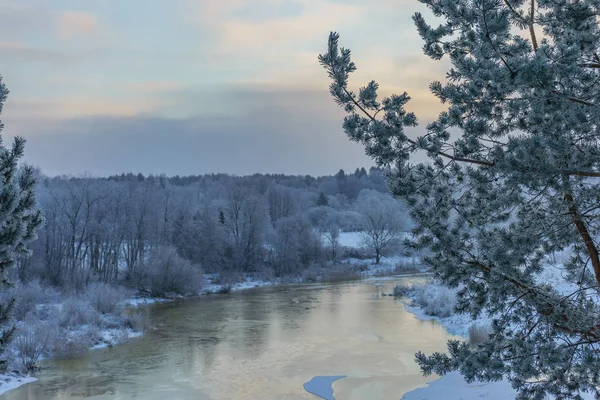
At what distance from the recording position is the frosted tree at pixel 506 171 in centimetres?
405

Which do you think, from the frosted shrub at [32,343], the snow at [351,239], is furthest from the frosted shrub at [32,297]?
the snow at [351,239]

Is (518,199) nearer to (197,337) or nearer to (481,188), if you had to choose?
(481,188)

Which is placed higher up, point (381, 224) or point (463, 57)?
point (463, 57)

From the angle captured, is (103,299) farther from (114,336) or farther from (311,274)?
(311,274)

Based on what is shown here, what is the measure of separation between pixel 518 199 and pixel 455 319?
15.3m

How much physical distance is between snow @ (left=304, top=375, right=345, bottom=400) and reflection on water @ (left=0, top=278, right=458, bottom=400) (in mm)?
194

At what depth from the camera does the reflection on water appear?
38.9 ft

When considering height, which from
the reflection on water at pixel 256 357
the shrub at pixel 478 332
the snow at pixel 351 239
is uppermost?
the snow at pixel 351 239

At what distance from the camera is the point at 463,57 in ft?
15.0

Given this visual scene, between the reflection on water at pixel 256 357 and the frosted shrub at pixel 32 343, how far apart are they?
506mm

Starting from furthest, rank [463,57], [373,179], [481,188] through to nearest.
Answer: [373,179], [481,188], [463,57]

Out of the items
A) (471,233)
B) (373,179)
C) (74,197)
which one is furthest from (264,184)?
(471,233)

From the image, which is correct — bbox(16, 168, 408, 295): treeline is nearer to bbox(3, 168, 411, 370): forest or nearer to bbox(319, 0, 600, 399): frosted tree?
bbox(3, 168, 411, 370): forest

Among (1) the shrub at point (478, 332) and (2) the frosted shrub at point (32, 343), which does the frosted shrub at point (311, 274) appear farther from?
(2) the frosted shrub at point (32, 343)
